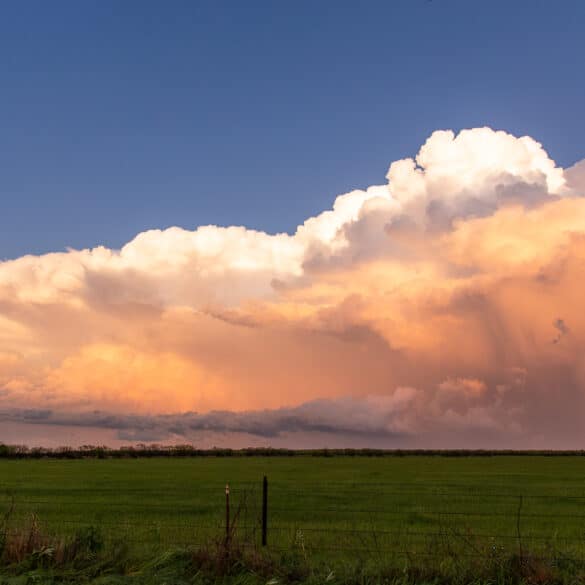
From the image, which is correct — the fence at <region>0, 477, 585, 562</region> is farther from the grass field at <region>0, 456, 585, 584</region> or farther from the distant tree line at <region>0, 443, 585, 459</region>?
the distant tree line at <region>0, 443, 585, 459</region>

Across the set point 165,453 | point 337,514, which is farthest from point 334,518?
point 165,453

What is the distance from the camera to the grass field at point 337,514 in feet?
54.2

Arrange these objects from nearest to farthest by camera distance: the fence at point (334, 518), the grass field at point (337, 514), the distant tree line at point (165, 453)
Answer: the grass field at point (337, 514) < the fence at point (334, 518) < the distant tree line at point (165, 453)

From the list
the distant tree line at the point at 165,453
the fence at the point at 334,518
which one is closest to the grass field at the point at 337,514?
the fence at the point at 334,518

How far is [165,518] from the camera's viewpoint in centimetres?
2689

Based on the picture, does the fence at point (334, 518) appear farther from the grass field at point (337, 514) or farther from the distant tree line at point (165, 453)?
the distant tree line at point (165, 453)

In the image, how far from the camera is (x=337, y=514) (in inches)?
1094

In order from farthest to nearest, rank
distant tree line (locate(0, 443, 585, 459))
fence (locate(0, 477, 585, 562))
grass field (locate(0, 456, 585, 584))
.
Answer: distant tree line (locate(0, 443, 585, 459)) < fence (locate(0, 477, 585, 562)) < grass field (locate(0, 456, 585, 584))

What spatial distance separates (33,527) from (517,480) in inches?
1665

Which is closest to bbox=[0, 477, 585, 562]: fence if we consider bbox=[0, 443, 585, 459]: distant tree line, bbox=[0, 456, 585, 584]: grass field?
bbox=[0, 456, 585, 584]: grass field

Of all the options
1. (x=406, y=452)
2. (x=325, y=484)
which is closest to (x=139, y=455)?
(x=406, y=452)

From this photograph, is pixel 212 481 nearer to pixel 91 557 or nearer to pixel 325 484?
pixel 325 484

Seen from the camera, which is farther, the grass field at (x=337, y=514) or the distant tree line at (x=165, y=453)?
the distant tree line at (x=165, y=453)

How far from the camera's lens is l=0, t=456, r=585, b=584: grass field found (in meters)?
16.5
